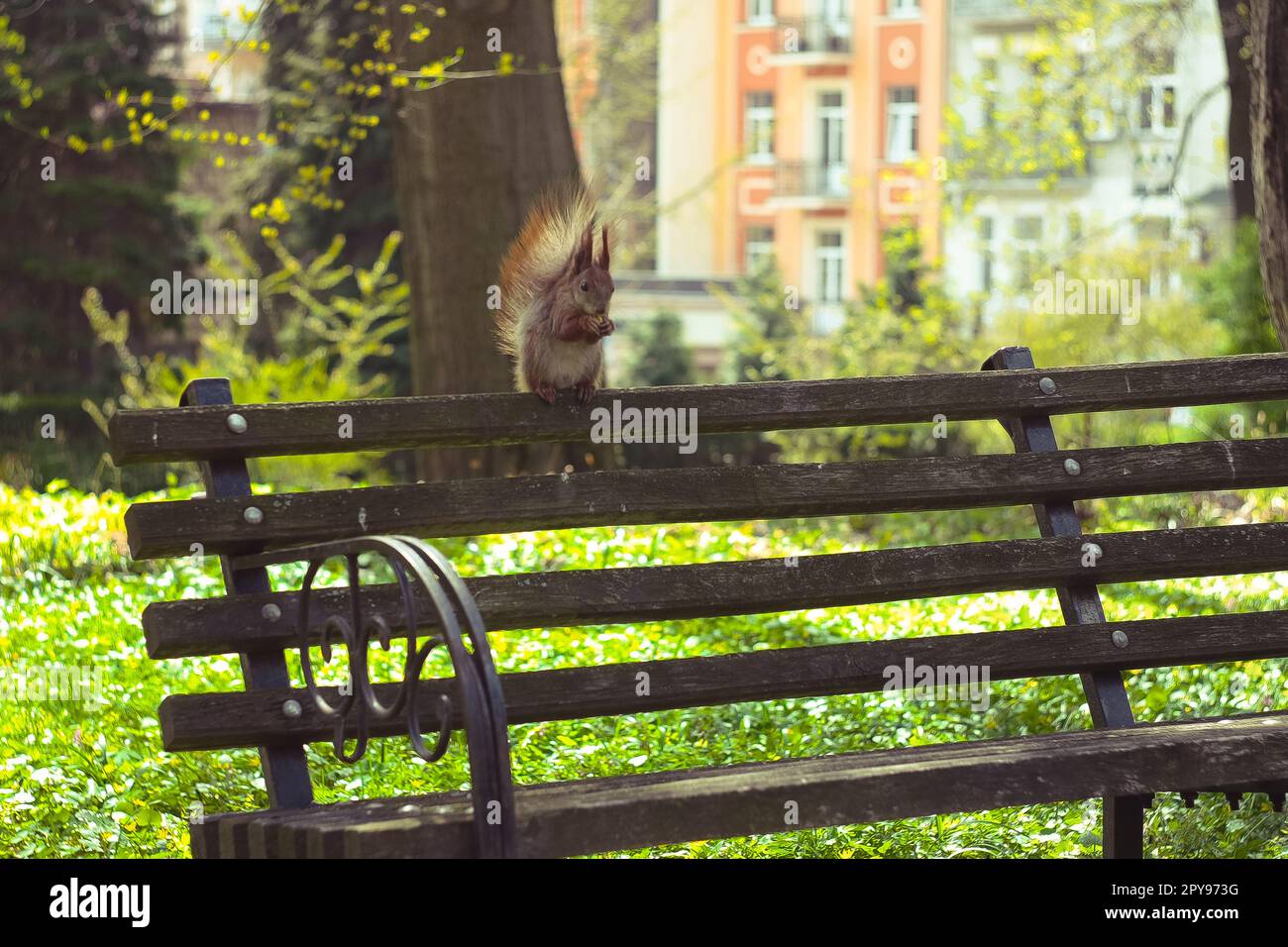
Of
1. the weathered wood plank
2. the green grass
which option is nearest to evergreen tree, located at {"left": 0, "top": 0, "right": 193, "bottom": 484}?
the green grass

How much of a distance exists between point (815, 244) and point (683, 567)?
129ft

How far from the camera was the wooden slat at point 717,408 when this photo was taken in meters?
3.50

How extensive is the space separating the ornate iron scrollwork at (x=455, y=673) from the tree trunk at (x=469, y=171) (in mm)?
5376

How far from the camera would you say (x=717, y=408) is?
158 inches

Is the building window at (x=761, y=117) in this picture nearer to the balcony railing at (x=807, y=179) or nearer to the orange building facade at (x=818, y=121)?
the orange building facade at (x=818, y=121)

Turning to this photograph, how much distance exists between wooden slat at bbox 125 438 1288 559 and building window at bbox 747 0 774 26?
39980mm

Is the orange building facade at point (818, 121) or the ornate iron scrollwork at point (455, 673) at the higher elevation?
the orange building facade at point (818, 121)

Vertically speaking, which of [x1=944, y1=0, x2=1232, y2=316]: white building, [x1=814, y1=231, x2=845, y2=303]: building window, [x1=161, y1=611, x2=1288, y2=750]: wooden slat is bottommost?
[x1=161, y1=611, x2=1288, y2=750]: wooden slat

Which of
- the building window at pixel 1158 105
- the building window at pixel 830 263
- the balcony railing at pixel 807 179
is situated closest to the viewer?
the building window at pixel 1158 105

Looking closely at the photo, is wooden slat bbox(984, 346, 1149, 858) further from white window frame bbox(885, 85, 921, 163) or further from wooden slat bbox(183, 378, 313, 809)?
white window frame bbox(885, 85, 921, 163)

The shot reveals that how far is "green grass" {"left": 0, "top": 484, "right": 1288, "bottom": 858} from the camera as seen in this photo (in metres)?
4.53

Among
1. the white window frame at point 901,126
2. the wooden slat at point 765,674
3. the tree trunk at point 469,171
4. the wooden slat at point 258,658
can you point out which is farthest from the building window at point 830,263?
the wooden slat at point 258,658
